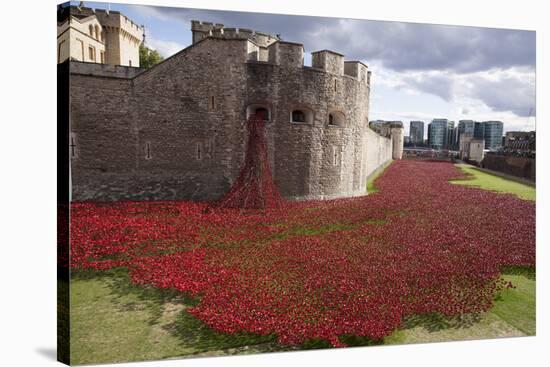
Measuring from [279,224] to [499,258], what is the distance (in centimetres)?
426

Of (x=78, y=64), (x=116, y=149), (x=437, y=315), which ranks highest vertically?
(x=78, y=64)

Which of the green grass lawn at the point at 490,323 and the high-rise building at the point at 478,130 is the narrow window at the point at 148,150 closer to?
the green grass lawn at the point at 490,323

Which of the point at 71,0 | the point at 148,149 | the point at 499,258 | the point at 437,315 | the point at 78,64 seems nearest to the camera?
the point at 71,0

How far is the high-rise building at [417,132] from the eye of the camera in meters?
7.07

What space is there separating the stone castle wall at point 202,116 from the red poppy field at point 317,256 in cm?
69

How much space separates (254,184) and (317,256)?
77.2 inches

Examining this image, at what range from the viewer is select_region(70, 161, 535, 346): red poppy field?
17.5ft

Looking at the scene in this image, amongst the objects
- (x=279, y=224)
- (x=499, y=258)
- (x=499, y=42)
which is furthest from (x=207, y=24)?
(x=499, y=258)

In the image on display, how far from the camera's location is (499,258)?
6.67m

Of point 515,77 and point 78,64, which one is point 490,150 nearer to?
point 515,77

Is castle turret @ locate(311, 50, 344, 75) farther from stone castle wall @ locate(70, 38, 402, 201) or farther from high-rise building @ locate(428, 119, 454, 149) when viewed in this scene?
high-rise building @ locate(428, 119, 454, 149)

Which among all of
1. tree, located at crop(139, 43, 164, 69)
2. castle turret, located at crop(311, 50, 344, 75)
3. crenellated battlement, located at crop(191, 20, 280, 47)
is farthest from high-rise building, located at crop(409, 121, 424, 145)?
tree, located at crop(139, 43, 164, 69)

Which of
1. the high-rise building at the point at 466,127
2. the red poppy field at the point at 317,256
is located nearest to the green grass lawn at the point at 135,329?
the red poppy field at the point at 317,256

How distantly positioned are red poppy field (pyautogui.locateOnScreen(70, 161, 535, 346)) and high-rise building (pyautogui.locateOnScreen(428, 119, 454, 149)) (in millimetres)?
1190
